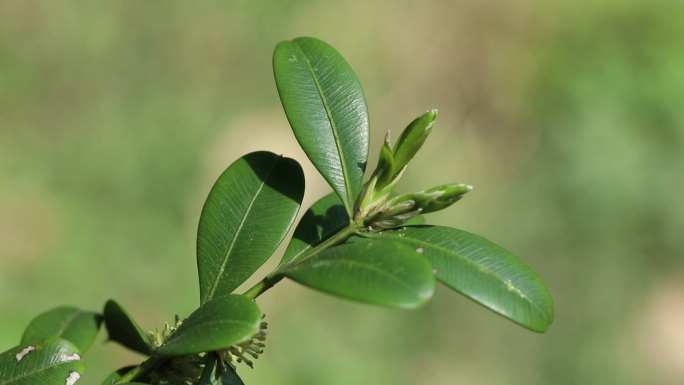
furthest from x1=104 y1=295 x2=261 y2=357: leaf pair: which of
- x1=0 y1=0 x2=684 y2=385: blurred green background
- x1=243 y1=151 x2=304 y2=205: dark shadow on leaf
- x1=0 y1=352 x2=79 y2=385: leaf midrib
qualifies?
x1=0 y1=0 x2=684 y2=385: blurred green background

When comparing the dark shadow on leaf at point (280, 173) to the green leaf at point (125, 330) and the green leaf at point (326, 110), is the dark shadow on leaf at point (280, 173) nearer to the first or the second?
the green leaf at point (326, 110)

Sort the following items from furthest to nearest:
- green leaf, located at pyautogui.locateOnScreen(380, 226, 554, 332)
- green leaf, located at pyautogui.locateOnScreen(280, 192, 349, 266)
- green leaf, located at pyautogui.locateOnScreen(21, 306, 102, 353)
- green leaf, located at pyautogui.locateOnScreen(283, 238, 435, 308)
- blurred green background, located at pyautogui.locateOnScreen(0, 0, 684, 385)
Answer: blurred green background, located at pyautogui.locateOnScreen(0, 0, 684, 385) → green leaf, located at pyautogui.locateOnScreen(21, 306, 102, 353) → green leaf, located at pyautogui.locateOnScreen(280, 192, 349, 266) → green leaf, located at pyautogui.locateOnScreen(380, 226, 554, 332) → green leaf, located at pyautogui.locateOnScreen(283, 238, 435, 308)

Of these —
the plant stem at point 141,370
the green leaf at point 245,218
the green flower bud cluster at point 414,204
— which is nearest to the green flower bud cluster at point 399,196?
the green flower bud cluster at point 414,204

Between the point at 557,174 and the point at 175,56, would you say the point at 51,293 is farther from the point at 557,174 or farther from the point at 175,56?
the point at 557,174

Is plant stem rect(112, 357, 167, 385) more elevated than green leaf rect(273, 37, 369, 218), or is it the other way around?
green leaf rect(273, 37, 369, 218)

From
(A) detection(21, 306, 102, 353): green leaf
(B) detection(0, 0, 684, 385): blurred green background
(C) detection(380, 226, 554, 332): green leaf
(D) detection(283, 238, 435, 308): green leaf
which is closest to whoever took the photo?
(D) detection(283, 238, 435, 308): green leaf

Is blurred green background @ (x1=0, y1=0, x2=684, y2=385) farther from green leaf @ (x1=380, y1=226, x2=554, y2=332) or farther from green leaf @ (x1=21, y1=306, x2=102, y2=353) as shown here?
green leaf @ (x1=380, y1=226, x2=554, y2=332)

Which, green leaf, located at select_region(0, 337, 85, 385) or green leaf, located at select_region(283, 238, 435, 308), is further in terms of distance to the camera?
green leaf, located at select_region(0, 337, 85, 385)

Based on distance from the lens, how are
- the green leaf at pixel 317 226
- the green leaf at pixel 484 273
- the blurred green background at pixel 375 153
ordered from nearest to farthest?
the green leaf at pixel 484 273 < the green leaf at pixel 317 226 < the blurred green background at pixel 375 153
